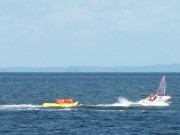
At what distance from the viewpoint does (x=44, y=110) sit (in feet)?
249

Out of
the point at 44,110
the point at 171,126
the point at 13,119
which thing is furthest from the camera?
the point at 44,110

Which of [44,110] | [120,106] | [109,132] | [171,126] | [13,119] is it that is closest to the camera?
[109,132]

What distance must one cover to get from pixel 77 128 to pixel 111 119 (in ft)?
28.0

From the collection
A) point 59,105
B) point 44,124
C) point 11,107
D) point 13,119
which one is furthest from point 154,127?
point 11,107

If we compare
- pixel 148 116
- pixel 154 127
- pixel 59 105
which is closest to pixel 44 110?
pixel 59 105

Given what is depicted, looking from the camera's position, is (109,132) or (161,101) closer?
(109,132)

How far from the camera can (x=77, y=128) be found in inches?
2311

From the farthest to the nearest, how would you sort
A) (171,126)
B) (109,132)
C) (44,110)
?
(44,110)
(171,126)
(109,132)

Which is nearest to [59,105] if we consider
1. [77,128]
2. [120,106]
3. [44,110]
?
[44,110]

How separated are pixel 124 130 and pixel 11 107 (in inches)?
1161

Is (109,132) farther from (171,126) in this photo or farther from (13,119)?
(13,119)

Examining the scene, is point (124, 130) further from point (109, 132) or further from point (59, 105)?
point (59, 105)

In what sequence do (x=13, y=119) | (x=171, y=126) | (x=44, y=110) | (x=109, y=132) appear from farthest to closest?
(x=44, y=110), (x=13, y=119), (x=171, y=126), (x=109, y=132)

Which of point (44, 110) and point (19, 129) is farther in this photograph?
point (44, 110)
